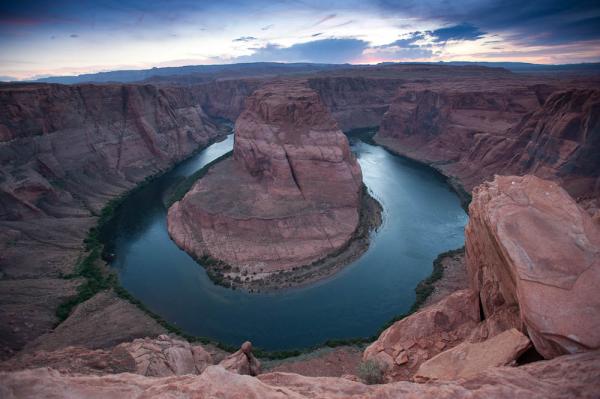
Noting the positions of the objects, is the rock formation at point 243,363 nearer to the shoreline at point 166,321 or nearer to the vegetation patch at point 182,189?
the shoreline at point 166,321

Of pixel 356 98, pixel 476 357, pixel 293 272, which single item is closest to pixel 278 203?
pixel 293 272

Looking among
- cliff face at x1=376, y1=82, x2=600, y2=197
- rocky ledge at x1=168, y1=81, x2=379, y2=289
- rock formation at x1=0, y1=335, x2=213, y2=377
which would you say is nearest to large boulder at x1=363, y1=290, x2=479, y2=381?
rock formation at x1=0, y1=335, x2=213, y2=377

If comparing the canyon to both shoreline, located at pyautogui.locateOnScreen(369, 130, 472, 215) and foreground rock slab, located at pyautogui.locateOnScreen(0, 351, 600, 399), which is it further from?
shoreline, located at pyautogui.locateOnScreen(369, 130, 472, 215)

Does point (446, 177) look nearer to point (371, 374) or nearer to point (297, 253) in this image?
point (297, 253)

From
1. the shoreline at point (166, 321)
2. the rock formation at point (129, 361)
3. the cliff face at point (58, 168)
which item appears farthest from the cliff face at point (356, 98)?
the rock formation at point (129, 361)

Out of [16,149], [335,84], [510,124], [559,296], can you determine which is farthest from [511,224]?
[335,84]

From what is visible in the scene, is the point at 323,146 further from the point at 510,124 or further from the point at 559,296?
the point at 510,124
